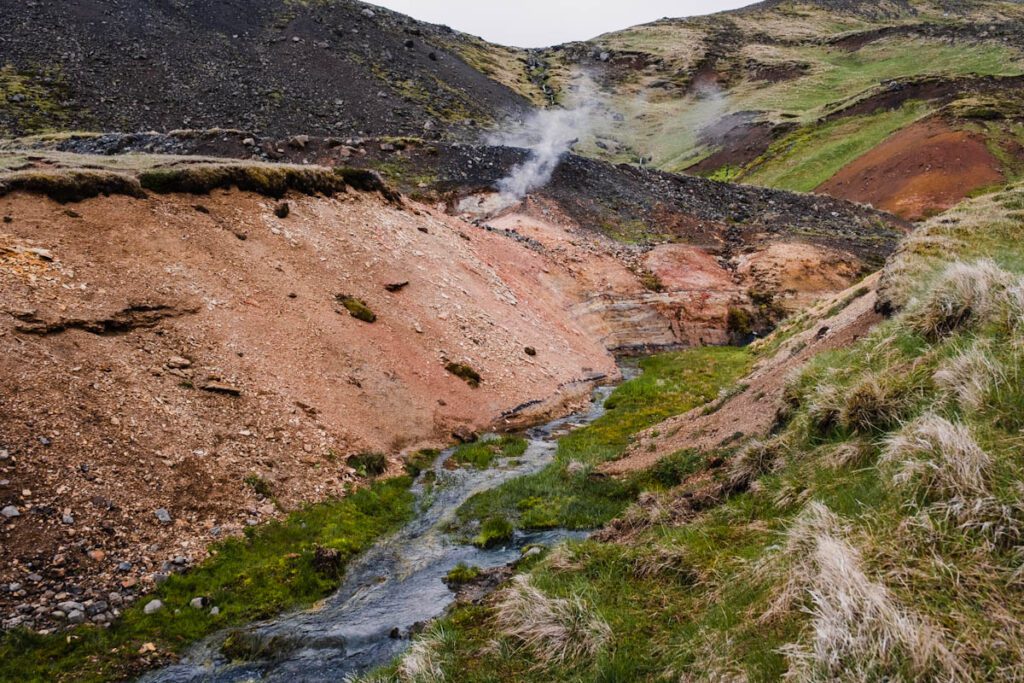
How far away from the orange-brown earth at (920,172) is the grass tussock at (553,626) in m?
52.4

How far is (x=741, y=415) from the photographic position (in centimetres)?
1288

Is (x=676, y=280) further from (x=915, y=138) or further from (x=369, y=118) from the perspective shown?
(x=915, y=138)

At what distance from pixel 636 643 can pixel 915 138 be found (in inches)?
2567

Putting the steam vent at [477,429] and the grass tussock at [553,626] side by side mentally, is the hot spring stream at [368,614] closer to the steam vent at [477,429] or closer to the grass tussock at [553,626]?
the steam vent at [477,429]

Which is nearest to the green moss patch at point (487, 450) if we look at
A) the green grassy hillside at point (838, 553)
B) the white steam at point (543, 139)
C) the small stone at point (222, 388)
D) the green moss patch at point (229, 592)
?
the green moss patch at point (229, 592)

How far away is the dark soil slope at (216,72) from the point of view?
1849 inches

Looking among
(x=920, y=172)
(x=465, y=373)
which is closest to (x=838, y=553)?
(x=465, y=373)

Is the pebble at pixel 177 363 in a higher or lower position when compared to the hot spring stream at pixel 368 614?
higher

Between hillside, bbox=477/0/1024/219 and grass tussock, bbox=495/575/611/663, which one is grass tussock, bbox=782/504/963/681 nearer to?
grass tussock, bbox=495/575/611/663

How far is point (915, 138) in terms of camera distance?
57.3 metres

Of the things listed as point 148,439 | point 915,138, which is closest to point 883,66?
point 915,138

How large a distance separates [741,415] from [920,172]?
51989 millimetres

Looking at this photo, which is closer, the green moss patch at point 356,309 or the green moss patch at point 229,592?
the green moss patch at point 229,592

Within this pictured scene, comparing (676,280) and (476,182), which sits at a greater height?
(476,182)
